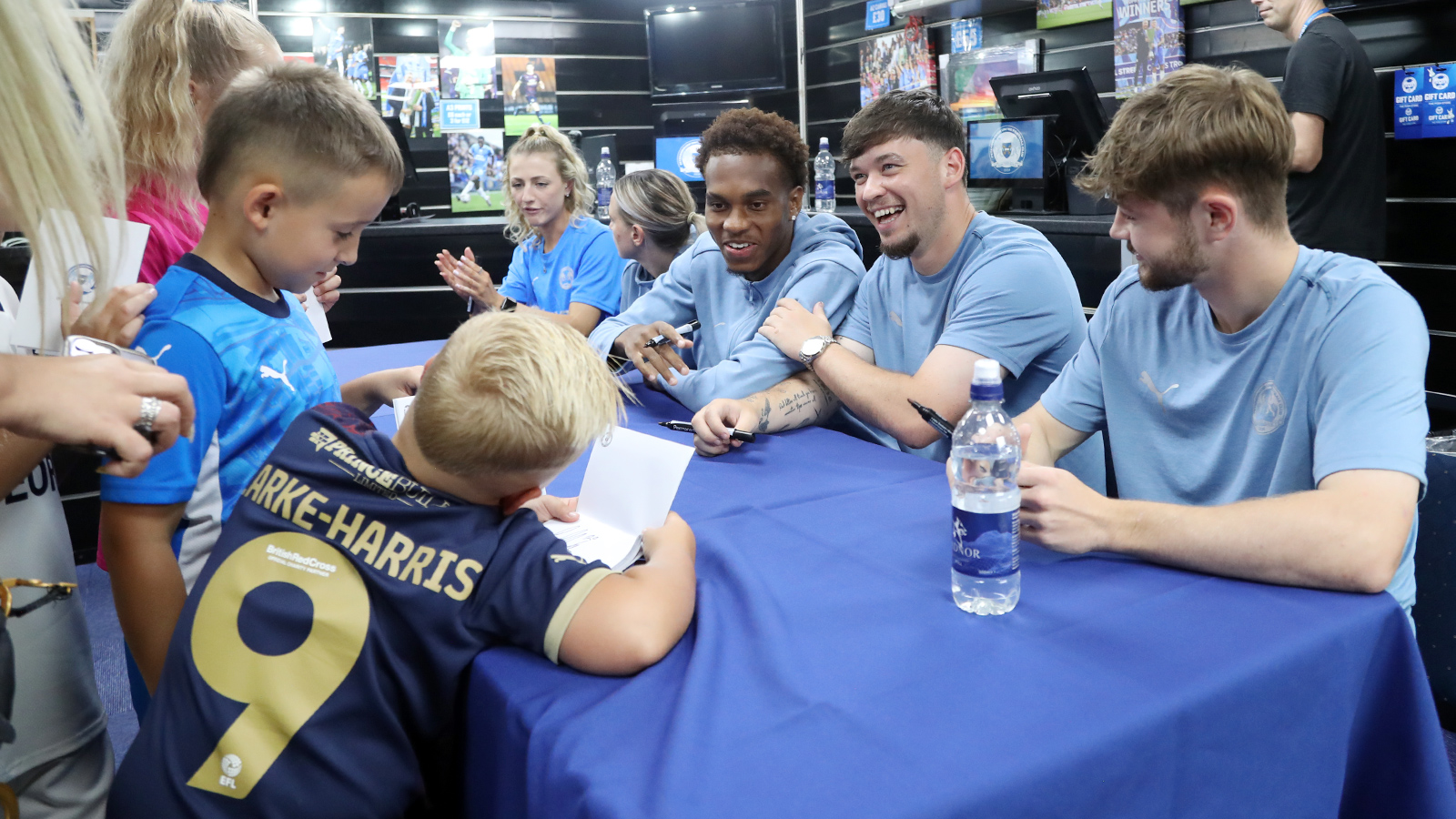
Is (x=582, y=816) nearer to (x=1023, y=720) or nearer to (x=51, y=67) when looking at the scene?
(x=1023, y=720)

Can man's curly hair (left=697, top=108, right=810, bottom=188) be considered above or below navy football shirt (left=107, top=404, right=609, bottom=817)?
above

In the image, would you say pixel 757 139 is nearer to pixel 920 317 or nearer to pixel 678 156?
pixel 920 317

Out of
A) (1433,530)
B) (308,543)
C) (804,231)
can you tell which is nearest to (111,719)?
(308,543)

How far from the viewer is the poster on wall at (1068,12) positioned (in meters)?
4.46

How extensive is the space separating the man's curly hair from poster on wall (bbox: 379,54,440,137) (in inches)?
194

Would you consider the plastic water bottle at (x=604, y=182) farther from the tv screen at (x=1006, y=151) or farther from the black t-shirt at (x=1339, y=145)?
the black t-shirt at (x=1339, y=145)

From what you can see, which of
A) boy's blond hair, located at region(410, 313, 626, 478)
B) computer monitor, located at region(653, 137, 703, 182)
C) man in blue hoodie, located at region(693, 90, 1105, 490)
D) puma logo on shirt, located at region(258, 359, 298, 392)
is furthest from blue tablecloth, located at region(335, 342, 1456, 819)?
computer monitor, located at region(653, 137, 703, 182)

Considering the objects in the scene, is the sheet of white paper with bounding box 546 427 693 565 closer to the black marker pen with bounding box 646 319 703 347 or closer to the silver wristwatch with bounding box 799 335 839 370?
the silver wristwatch with bounding box 799 335 839 370

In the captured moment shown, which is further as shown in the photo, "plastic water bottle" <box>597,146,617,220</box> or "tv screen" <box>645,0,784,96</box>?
"tv screen" <box>645,0,784,96</box>

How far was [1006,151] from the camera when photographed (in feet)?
13.5

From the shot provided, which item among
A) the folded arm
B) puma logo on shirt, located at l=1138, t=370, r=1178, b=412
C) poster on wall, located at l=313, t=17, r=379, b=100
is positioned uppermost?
poster on wall, located at l=313, t=17, r=379, b=100

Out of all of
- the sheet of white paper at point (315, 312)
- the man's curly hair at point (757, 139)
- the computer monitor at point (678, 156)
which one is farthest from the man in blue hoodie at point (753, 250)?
the computer monitor at point (678, 156)

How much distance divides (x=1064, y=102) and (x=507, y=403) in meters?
3.61

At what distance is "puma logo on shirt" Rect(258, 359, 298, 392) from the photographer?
1.13m
